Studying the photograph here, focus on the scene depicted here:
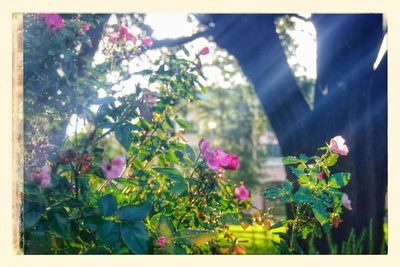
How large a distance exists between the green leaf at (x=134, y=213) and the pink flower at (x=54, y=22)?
1232 millimetres

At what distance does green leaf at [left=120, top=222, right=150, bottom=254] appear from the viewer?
175 cm

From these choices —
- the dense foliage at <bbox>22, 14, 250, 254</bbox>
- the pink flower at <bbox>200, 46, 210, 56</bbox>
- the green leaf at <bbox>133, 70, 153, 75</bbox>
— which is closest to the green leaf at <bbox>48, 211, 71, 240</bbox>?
the dense foliage at <bbox>22, 14, 250, 254</bbox>

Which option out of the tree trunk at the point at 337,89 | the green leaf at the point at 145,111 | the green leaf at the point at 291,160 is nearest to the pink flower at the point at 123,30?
the green leaf at the point at 145,111

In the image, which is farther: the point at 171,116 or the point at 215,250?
the point at 171,116

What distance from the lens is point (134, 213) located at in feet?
5.86

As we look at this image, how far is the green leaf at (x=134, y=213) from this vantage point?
5.85 feet

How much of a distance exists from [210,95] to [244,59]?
1451 cm

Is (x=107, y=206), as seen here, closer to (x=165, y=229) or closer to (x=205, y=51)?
(x=165, y=229)

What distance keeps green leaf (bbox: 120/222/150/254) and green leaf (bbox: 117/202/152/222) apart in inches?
1.1

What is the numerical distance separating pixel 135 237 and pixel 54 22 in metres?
1.36

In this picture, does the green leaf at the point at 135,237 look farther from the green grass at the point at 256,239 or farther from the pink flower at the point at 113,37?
the pink flower at the point at 113,37
